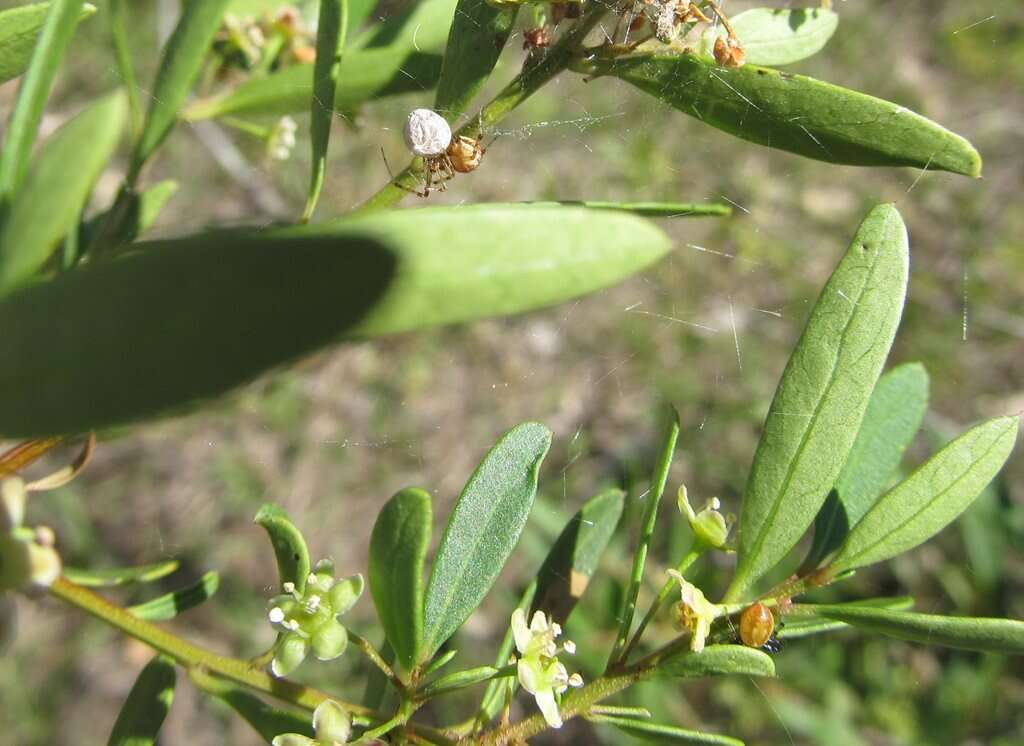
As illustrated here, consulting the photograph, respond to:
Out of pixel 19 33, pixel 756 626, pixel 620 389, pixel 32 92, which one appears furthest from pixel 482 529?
pixel 620 389

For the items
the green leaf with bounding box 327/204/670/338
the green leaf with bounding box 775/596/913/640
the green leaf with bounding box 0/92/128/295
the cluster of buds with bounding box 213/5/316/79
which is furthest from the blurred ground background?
the green leaf with bounding box 327/204/670/338

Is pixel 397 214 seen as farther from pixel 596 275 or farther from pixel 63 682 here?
pixel 63 682

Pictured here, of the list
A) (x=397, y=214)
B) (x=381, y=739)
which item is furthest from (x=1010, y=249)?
(x=397, y=214)

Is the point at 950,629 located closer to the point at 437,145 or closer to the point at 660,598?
the point at 660,598

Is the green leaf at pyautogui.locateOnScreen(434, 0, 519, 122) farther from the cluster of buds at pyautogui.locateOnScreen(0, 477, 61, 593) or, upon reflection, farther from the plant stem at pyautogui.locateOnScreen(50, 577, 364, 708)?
the plant stem at pyautogui.locateOnScreen(50, 577, 364, 708)

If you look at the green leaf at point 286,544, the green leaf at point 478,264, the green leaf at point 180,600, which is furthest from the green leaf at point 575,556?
the green leaf at point 478,264

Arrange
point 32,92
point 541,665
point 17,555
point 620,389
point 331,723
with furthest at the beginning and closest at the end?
point 620,389
point 541,665
point 331,723
point 32,92
point 17,555

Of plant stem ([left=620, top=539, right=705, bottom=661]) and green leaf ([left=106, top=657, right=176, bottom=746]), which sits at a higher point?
plant stem ([left=620, top=539, right=705, bottom=661])
